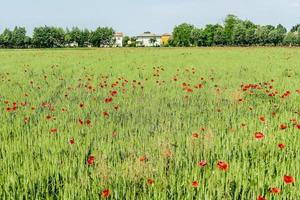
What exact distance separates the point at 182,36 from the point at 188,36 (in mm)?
3624

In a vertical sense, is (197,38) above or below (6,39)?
above

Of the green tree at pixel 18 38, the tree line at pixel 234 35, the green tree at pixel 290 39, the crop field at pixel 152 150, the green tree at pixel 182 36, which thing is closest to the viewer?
the crop field at pixel 152 150

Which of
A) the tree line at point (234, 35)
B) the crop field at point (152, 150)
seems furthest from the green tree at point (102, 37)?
the crop field at point (152, 150)

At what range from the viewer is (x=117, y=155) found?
4793mm

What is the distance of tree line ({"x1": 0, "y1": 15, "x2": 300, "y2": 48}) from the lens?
13112cm

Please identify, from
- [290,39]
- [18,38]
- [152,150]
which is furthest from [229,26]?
[152,150]

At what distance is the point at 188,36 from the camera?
15850cm

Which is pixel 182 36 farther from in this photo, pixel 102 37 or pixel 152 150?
pixel 152 150

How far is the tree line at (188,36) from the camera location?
131m

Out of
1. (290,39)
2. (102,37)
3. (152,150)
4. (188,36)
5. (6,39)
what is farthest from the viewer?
(102,37)

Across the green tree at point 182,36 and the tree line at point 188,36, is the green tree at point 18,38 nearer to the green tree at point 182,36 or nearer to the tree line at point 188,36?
the tree line at point 188,36

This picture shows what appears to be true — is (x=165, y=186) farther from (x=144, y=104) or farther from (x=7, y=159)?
(x=144, y=104)

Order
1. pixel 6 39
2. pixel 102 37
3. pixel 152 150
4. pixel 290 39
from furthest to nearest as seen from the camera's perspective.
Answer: pixel 102 37
pixel 6 39
pixel 290 39
pixel 152 150

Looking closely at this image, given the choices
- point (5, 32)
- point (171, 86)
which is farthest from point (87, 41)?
point (171, 86)
